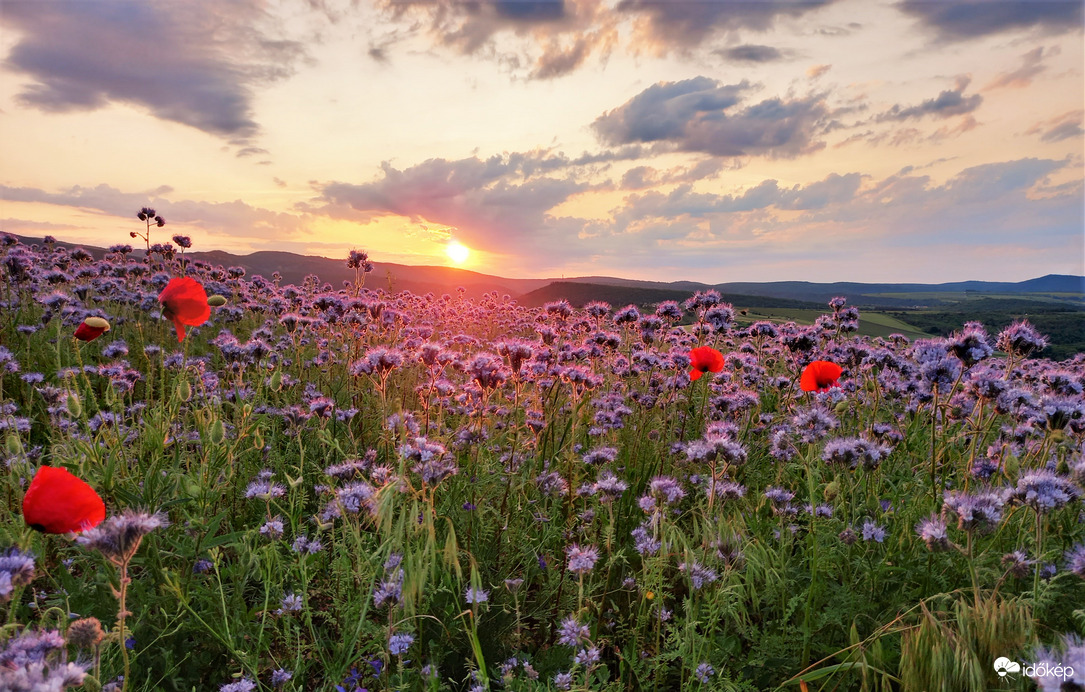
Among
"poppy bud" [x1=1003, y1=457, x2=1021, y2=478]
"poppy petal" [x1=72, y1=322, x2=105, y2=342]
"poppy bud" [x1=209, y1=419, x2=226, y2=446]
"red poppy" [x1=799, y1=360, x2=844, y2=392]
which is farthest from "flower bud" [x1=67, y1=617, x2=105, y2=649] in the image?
"red poppy" [x1=799, y1=360, x2=844, y2=392]

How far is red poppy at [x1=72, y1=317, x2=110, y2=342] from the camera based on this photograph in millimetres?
2857

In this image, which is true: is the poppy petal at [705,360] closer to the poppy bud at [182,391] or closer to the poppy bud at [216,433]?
the poppy bud at [216,433]

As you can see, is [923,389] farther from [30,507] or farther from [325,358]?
[325,358]

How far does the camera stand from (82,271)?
10484 mm

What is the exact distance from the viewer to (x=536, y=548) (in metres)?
3.37

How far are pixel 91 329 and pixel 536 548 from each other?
302 cm

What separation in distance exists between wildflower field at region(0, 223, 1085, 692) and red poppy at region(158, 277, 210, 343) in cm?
2

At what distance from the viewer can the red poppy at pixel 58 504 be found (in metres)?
1.73

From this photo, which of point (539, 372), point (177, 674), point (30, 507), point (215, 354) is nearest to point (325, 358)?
point (215, 354)

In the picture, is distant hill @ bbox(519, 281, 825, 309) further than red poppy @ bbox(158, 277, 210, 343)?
Yes

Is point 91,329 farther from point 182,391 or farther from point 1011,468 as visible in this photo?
point 1011,468

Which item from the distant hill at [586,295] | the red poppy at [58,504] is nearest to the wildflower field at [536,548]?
the red poppy at [58,504]

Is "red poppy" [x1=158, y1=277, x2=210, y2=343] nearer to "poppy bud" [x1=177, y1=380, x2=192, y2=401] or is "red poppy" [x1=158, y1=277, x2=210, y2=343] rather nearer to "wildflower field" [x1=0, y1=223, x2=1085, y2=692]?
"wildflower field" [x1=0, y1=223, x2=1085, y2=692]

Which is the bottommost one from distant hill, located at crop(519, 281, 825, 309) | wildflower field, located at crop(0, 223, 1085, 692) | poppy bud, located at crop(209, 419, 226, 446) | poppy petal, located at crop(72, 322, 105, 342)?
wildflower field, located at crop(0, 223, 1085, 692)
